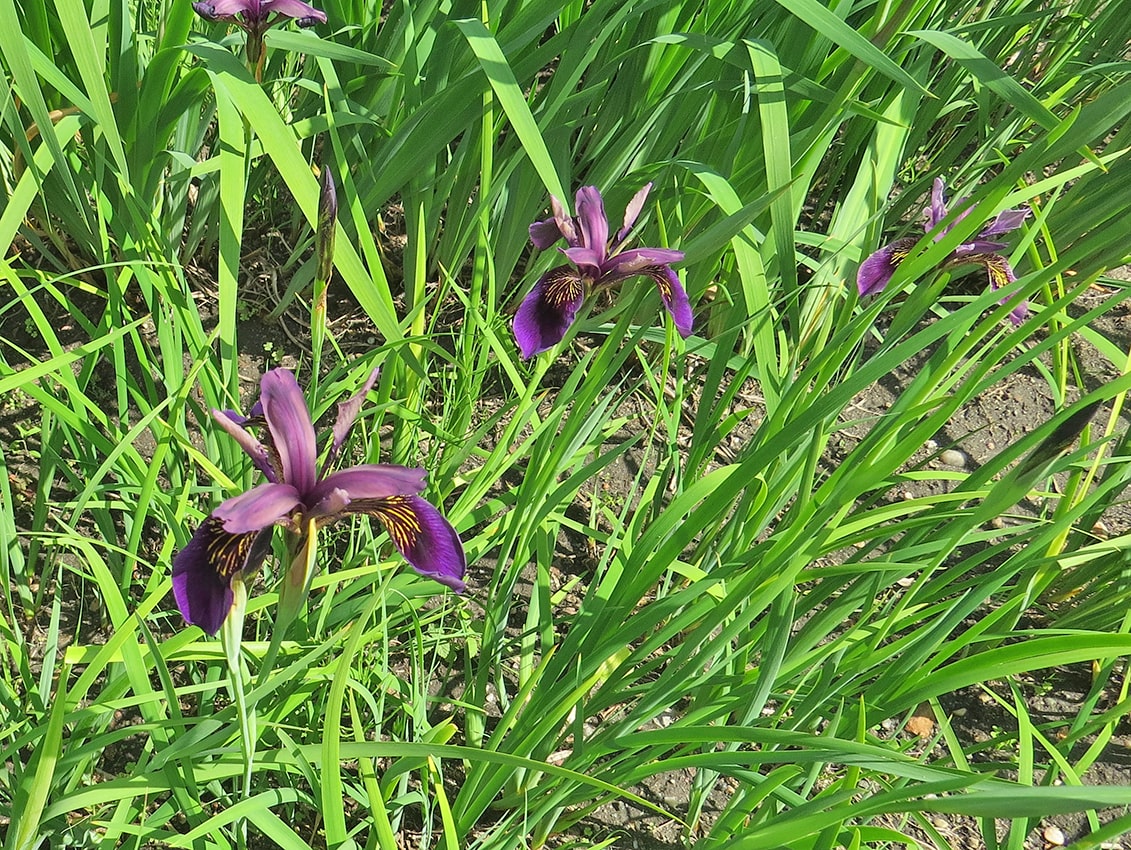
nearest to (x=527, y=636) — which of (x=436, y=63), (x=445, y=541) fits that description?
(x=445, y=541)

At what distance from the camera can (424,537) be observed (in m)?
0.96

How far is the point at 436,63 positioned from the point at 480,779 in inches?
47.8

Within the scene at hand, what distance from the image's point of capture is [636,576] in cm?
121

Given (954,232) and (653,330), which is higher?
(954,232)

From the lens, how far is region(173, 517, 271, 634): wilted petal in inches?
33.5

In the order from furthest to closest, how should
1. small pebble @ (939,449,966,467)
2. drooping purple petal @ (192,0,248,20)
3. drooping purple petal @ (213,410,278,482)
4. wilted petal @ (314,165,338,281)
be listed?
small pebble @ (939,449,966,467) < drooping purple petal @ (192,0,248,20) < wilted petal @ (314,165,338,281) < drooping purple petal @ (213,410,278,482)

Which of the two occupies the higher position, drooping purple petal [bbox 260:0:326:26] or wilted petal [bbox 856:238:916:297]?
wilted petal [bbox 856:238:916:297]

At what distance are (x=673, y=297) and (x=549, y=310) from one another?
0.60 feet

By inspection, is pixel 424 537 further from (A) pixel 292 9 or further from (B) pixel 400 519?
(A) pixel 292 9

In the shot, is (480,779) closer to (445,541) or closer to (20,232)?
(445,541)

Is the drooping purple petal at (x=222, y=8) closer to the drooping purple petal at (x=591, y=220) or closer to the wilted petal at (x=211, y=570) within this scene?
the drooping purple petal at (x=591, y=220)

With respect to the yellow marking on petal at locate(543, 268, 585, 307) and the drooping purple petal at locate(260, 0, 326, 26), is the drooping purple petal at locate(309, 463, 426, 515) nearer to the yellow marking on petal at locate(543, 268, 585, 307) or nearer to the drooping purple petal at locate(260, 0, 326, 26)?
the yellow marking on petal at locate(543, 268, 585, 307)

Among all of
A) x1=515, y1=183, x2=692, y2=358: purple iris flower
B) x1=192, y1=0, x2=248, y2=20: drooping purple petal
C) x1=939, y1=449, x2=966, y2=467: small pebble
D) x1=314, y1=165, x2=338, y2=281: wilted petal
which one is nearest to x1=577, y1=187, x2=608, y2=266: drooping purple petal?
x1=515, y1=183, x2=692, y2=358: purple iris flower

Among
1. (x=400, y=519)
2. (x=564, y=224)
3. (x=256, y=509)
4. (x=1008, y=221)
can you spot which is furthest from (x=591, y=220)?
(x=1008, y=221)
